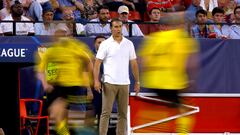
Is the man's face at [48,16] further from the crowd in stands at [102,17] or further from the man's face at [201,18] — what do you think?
the man's face at [201,18]

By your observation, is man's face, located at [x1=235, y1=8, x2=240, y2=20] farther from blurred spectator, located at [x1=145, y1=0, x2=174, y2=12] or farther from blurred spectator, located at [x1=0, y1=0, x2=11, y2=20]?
blurred spectator, located at [x1=0, y1=0, x2=11, y2=20]

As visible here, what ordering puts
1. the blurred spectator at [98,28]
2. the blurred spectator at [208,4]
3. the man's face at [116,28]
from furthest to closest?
the blurred spectator at [208,4] < the blurred spectator at [98,28] < the man's face at [116,28]

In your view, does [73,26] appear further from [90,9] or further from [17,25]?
[90,9]

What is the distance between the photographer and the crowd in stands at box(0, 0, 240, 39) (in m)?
14.8

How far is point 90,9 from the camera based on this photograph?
53.6 ft

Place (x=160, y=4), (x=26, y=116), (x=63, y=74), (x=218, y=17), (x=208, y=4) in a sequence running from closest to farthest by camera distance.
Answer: (x=63, y=74) < (x=26, y=116) < (x=218, y=17) < (x=160, y=4) < (x=208, y=4)

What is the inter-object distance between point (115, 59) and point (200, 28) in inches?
103

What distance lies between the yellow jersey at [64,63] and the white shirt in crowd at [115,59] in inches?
89.0

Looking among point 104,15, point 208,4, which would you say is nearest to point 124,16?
point 104,15

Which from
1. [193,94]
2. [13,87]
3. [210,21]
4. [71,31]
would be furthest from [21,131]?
[210,21]

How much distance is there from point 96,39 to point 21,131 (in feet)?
7.36

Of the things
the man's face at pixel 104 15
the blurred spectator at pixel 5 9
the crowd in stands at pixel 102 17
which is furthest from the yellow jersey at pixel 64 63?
the blurred spectator at pixel 5 9

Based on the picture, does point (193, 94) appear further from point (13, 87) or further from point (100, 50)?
point (13, 87)

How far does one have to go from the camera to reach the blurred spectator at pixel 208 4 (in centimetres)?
1730
